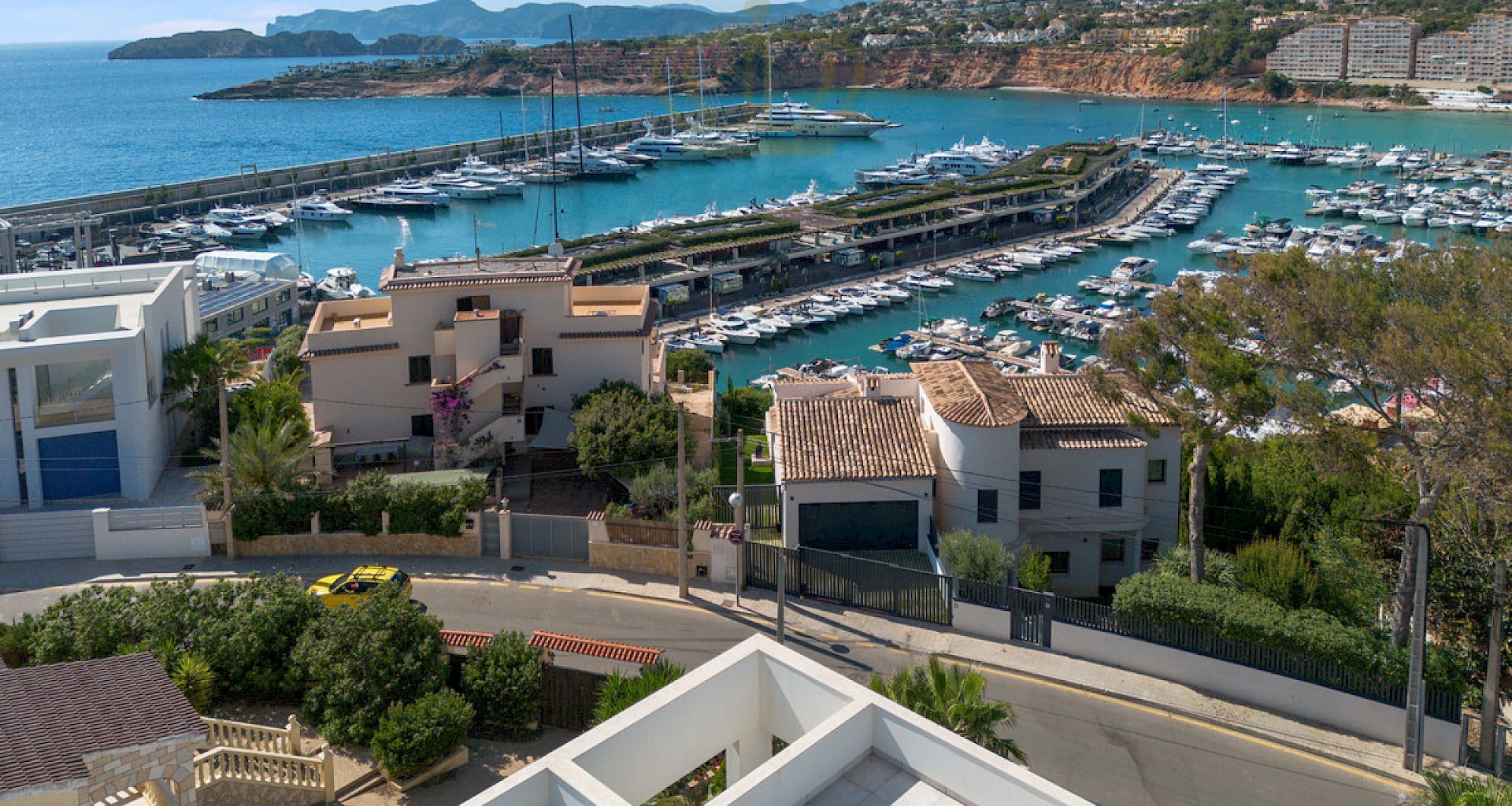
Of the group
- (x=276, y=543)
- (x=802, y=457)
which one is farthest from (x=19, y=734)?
(x=802, y=457)

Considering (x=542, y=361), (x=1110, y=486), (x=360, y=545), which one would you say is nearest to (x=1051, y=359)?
(x=1110, y=486)

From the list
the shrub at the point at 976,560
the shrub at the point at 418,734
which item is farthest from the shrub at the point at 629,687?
the shrub at the point at 976,560

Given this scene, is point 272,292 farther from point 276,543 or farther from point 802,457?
Result: point 802,457

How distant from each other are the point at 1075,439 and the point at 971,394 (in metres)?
3.02

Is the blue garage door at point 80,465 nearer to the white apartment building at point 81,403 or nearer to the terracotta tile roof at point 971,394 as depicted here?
the white apartment building at point 81,403

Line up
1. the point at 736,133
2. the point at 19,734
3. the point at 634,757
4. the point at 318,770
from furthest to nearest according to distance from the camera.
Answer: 1. the point at 736,133
2. the point at 318,770
3. the point at 19,734
4. the point at 634,757

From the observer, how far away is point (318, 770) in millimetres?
20938

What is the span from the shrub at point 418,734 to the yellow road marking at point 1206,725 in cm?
1076

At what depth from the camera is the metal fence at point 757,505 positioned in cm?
3356

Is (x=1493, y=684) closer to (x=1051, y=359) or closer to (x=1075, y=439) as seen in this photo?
(x=1075, y=439)

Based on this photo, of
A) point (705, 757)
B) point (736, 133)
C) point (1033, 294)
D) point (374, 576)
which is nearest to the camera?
point (705, 757)

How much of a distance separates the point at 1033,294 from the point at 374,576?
6816 cm

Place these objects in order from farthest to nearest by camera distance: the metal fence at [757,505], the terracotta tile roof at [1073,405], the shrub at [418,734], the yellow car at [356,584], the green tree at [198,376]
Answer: the green tree at [198,376], the terracotta tile roof at [1073,405], the metal fence at [757,505], the yellow car at [356,584], the shrub at [418,734]

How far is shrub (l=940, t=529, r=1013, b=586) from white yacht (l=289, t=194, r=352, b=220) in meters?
98.6
